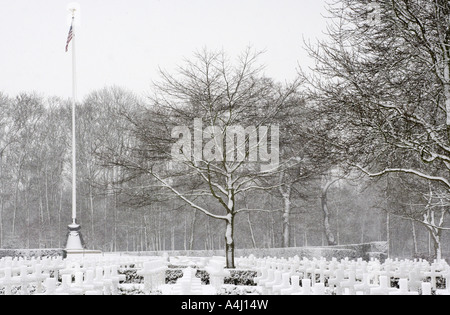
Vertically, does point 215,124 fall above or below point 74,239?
above

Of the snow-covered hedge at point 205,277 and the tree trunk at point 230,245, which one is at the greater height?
the tree trunk at point 230,245

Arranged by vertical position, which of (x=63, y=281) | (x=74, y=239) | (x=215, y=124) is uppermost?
Result: (x=215, y=124)

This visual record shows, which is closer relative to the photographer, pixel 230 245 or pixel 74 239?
pixel 230 245

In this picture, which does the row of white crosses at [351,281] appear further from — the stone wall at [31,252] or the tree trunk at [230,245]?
the stone wall at [31,252]

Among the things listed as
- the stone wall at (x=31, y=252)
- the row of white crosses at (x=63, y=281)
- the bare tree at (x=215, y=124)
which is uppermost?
the bare tree at (x=215, y=124)

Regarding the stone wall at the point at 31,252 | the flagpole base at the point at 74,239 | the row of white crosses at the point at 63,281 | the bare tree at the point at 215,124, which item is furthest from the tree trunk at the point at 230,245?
the stone wall at the point at 31,252

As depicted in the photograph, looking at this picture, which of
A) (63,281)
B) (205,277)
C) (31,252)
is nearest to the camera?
(63,281)

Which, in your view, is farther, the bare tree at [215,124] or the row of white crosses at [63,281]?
the bare tree at [215,124]

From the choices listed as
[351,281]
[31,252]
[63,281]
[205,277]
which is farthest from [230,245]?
[31,252]

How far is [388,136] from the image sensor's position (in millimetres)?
9609

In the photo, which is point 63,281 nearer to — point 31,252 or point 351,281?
point 351,281

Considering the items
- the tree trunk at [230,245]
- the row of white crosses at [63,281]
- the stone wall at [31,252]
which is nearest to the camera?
the row of white crosses at [63,281]

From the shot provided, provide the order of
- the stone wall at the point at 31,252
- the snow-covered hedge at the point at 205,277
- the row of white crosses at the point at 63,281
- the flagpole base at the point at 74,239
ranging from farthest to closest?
the stone wall at the point at 31,252
the flagpole base at the point at 74,239
the snow-covered hedge at the point at 205,277
the row of white crosses at the point at 63,281

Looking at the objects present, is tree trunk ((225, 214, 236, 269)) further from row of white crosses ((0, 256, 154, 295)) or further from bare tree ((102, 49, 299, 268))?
row of white crosses ((0, 256, 154, 295))
